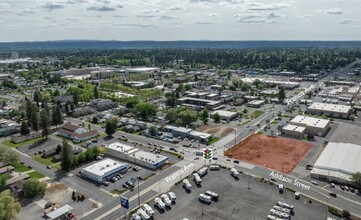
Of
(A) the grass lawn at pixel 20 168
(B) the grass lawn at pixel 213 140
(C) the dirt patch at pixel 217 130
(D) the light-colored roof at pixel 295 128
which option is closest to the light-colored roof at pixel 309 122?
(D) the light-colored roof at pixel 295 128

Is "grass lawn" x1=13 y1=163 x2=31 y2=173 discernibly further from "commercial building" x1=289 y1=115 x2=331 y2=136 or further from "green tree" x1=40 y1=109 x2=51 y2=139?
"commercial building" x1=289 y1=115 x2=331 y2=136

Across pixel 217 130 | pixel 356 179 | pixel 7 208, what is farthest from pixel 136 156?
pixel 356 179

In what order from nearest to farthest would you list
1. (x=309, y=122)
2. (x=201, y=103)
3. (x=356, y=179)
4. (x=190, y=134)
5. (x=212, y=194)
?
(x=212, y=194) → (x=356, y=179) → (x=190, y=134) → (x=309, y=122) → (x=201, y=103)

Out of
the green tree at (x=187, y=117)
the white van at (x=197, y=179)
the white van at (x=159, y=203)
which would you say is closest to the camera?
the white van at (x=159, y=203)

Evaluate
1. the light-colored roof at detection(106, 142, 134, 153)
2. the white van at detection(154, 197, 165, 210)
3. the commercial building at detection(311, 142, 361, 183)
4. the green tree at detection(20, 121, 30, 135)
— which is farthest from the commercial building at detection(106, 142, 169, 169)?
the commercial building at detection(311, 142, 361, 183)

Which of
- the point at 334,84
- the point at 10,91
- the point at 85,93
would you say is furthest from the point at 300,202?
the point at 10,91

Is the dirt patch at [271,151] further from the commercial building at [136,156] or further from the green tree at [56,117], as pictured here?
the green tree at [56,117]

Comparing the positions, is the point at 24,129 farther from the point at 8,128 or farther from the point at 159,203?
the point at 159,203
